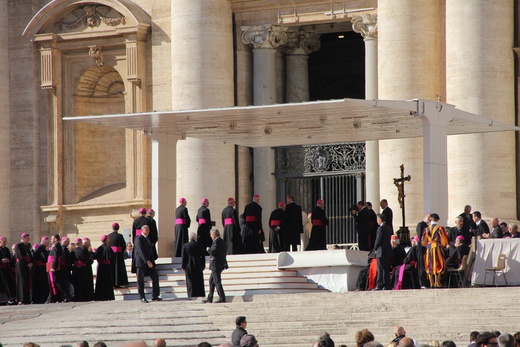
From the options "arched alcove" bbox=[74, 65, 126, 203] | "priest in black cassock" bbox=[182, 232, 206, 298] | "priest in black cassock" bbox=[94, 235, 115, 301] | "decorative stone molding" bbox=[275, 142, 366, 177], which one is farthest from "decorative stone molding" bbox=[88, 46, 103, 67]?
"priest in black cassock" bbox=[182, 232, 206, 298]

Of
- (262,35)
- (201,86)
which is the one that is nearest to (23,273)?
(201,86)

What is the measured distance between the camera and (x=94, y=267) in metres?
27.8

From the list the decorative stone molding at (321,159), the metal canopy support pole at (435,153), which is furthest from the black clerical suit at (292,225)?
the decorative stone molding at (321,159)

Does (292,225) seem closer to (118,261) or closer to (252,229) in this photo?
(252,229)

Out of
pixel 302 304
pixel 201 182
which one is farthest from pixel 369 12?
pixel 302 304

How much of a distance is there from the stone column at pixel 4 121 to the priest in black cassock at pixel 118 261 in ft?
28.1

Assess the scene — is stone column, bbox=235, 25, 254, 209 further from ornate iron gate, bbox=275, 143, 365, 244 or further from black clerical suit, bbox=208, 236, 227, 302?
black clerical suit, bbox=208, 236, 227, 302

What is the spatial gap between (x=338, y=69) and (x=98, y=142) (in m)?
7.07

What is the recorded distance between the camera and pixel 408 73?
1199 inches

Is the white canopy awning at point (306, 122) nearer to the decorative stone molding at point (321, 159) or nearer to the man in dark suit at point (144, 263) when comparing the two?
the man in dark suit at point (144, 263)

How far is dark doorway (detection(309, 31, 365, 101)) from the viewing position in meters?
38.8

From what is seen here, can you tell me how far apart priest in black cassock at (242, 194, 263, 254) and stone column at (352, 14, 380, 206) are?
3.95 meters

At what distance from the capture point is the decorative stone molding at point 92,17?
34.8 meters

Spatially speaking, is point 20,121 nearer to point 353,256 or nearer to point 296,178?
point 296,178
